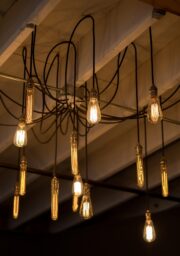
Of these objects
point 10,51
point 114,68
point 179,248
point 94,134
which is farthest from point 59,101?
point 179,248

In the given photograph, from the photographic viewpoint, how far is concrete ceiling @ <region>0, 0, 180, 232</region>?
158 inches

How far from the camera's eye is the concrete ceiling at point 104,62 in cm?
402

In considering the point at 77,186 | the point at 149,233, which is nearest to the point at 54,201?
the point at 77,186

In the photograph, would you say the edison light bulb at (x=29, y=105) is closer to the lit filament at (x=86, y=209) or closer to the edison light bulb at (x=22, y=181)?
the edison light bulb at (x=22, y=181)

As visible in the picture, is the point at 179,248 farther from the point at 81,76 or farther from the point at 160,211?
the point at 81,76

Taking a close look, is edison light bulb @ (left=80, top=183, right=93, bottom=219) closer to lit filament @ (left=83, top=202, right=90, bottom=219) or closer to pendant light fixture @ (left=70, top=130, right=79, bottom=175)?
lit filament @ (left=83, top=202, right=90, bottom=219)

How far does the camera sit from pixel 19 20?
3969 millimetres

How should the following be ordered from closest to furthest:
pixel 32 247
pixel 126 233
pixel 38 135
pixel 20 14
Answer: pixel 20 14, pixel 38 135, pixel 126 233, pixel 32 247

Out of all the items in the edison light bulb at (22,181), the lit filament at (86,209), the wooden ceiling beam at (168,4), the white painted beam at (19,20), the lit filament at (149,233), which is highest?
the white painted beam at (19,20)

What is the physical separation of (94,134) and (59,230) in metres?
3.50

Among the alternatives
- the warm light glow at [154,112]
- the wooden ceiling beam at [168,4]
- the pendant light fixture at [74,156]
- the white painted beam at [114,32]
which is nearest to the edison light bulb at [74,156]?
the pendant light fixture at [74,156]

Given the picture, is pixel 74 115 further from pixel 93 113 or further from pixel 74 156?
pixel 93 113

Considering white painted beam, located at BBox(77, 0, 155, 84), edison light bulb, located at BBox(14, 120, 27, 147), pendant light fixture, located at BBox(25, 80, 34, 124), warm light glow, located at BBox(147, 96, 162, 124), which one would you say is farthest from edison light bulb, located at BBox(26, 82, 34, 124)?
white painted beam, located at BBox(77, 0, 155, 84)

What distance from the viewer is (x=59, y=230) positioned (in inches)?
349
